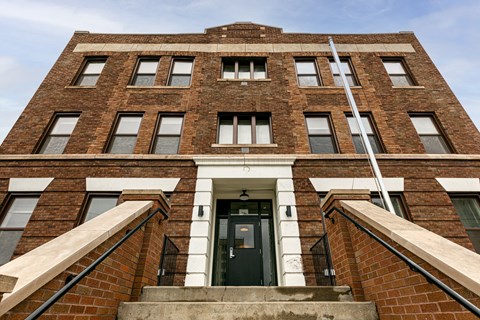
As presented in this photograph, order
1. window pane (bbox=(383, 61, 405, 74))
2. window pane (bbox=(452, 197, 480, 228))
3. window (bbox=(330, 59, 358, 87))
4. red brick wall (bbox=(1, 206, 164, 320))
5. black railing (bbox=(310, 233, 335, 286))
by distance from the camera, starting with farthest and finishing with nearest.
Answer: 1. window pane (bbox=(383, 61, 405, 74))
2. window (bbox=(330, 59, 358, 87))
3. window pane (bbox=(452, 197, 480, 228))
4. black railing (bbox=(310, 233, 335, 286))
5. red brick wall (bbox=(1, 206, 164, 320))

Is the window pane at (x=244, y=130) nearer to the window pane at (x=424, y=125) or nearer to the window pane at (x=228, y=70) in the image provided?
the window pane at (x=228, y=70)

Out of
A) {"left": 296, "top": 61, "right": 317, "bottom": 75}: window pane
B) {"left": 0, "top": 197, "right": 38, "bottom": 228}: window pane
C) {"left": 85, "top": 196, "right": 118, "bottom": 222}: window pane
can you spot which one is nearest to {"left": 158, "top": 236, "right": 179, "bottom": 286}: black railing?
{"left": 85, "top": 196, "right": 118, "bottom": 222}: window pane

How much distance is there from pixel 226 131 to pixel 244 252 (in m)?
4.14

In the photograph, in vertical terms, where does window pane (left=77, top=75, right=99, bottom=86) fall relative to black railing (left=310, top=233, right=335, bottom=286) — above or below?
above

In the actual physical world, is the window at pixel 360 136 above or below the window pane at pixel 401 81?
below

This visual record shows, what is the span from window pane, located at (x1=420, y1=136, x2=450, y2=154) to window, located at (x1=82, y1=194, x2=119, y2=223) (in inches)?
402

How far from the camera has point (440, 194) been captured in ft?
23.7

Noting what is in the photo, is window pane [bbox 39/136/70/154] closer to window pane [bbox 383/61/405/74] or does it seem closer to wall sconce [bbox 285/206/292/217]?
wall sconce [bbox 285/206/292/217]

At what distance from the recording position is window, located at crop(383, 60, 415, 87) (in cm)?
1023

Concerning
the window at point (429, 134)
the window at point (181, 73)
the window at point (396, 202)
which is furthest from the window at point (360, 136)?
the window at point (181, 73)

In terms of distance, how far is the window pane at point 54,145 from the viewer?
8.25 meters

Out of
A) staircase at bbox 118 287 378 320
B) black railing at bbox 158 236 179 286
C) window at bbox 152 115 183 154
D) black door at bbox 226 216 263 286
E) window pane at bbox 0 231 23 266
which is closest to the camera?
staircase at bbox 118 287 378 320

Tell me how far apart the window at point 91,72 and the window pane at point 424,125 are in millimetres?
12466

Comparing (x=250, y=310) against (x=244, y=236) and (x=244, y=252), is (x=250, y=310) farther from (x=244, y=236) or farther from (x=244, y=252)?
(x=244, y=236)
